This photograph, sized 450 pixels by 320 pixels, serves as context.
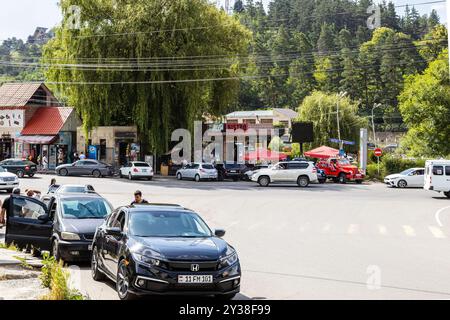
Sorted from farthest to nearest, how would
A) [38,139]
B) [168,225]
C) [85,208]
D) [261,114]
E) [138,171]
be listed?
[261,114] < [38,139] < [138,171] < [85,208] < [168,225]

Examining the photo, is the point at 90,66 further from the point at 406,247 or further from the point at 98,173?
the point at 406,247

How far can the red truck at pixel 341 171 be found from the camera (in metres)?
48.0

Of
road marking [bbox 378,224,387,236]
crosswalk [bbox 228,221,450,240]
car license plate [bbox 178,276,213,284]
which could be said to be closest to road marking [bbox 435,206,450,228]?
crosswalk [bbox 228,221,450,240]

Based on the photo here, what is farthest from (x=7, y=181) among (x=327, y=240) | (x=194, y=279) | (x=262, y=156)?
(x=262, y=156)

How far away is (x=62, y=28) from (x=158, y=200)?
87.9 feet

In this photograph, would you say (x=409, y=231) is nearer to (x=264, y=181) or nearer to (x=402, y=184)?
(x=264, y=181)

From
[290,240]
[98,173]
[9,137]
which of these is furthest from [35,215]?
[9,137]

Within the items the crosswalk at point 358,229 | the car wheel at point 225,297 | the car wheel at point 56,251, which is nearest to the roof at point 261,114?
the crosswalk at point 358,229

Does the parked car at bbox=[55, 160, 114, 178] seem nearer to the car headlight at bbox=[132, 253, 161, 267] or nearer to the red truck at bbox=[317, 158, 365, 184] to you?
the red truck at bbox=[317, 158, 365, 184]

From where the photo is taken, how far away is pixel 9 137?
206ft

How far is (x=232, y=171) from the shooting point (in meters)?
50.5

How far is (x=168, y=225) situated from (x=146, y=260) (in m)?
1.45

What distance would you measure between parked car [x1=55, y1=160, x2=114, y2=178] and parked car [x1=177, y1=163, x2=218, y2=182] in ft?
19.8

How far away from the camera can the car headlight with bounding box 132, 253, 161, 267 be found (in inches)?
362
